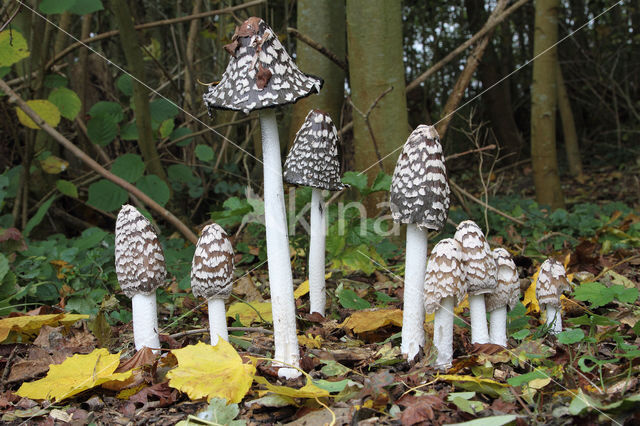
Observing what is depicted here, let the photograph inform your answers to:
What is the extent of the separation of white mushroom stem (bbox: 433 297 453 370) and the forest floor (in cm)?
7

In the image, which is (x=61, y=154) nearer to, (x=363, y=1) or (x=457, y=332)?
(x=363, y=1)

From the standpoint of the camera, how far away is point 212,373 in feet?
8.57

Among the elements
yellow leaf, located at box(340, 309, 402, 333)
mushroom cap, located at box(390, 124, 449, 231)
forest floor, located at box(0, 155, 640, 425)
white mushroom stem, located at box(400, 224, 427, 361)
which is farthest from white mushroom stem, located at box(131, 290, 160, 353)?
mushroom cap, located at box(390, 124, 449, 231)

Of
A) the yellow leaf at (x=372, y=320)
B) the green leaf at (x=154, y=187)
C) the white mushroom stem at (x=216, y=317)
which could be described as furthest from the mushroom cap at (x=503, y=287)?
the green leaf at (x=154, y=187)

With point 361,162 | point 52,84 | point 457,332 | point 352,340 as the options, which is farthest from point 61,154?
point 457,332

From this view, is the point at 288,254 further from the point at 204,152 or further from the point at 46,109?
the point at 204,152

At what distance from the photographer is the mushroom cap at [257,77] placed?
2.59m

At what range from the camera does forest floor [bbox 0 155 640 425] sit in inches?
94.7

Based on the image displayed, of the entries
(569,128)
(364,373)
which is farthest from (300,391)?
(569,128)

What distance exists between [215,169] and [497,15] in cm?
412

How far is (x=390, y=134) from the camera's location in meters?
5.26

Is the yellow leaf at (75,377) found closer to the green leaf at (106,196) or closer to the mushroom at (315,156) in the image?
the mushroom at (315,156)

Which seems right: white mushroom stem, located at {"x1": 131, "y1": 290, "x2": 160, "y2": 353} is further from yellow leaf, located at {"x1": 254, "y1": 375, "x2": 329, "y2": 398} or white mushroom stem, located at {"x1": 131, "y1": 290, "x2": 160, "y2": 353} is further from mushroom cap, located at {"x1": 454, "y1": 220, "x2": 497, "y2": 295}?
mushroom cap, located at {"x1": 454, "y1": 220, "x2": 497, "y2": 295}

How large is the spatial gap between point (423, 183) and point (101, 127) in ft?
13.8
